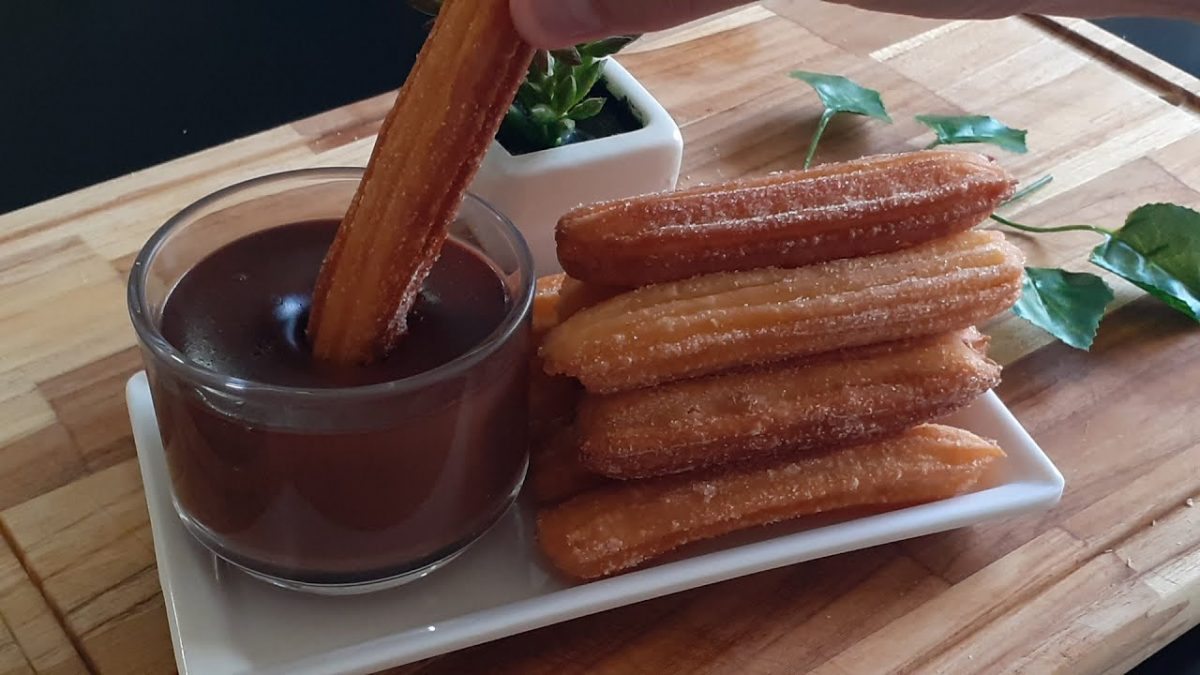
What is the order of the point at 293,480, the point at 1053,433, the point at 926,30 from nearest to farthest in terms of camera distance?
1. the point at 293,480
2. the point at 1053,433
3. the point at 926,30

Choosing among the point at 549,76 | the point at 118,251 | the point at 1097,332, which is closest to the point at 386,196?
the point at 549,76

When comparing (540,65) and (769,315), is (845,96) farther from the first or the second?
(769,315)

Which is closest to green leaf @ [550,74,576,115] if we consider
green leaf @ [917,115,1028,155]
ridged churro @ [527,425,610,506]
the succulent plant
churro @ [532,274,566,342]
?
the succulent plant

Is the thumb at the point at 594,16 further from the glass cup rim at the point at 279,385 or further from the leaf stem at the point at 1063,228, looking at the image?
the leaf stem at the point at 1063,228

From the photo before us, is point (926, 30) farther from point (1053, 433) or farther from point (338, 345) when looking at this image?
point (338, 345)

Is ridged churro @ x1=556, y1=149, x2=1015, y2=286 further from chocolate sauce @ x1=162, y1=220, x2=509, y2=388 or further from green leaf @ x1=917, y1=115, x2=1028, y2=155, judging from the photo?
green leaf @ x1=917, y1=115, x2=1028, y2=155
